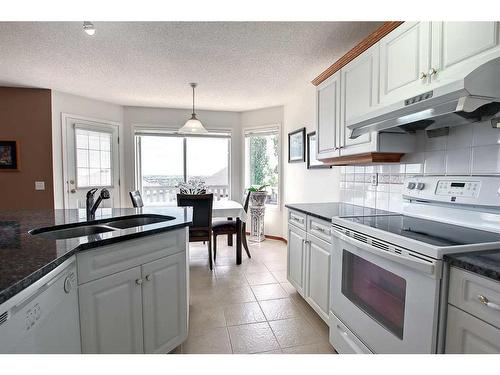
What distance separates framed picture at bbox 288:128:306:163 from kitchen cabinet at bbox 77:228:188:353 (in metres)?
2.45

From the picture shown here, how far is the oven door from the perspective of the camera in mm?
1048

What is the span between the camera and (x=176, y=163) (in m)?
4.73

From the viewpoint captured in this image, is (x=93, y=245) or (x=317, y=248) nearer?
(x=93, y=245)

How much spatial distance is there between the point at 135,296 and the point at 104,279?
0.67 ft

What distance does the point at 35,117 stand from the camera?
3482 millimetres

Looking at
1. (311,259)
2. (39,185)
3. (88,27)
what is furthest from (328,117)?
(39,185)

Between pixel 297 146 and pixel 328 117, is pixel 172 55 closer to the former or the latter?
pixel 328 117

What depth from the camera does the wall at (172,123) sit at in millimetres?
4477

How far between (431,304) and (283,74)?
8.63ft

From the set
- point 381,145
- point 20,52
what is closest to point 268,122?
point 381,145

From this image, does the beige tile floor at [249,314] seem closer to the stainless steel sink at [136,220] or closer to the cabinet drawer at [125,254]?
the cabinet drawer at [125,254]

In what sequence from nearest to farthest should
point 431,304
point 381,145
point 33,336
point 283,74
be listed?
point 33,336
point 431,304
point 381,145
point 283,74

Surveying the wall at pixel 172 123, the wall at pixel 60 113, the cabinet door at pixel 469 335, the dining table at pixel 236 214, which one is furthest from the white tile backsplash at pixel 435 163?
the wall at pixel 60 113
